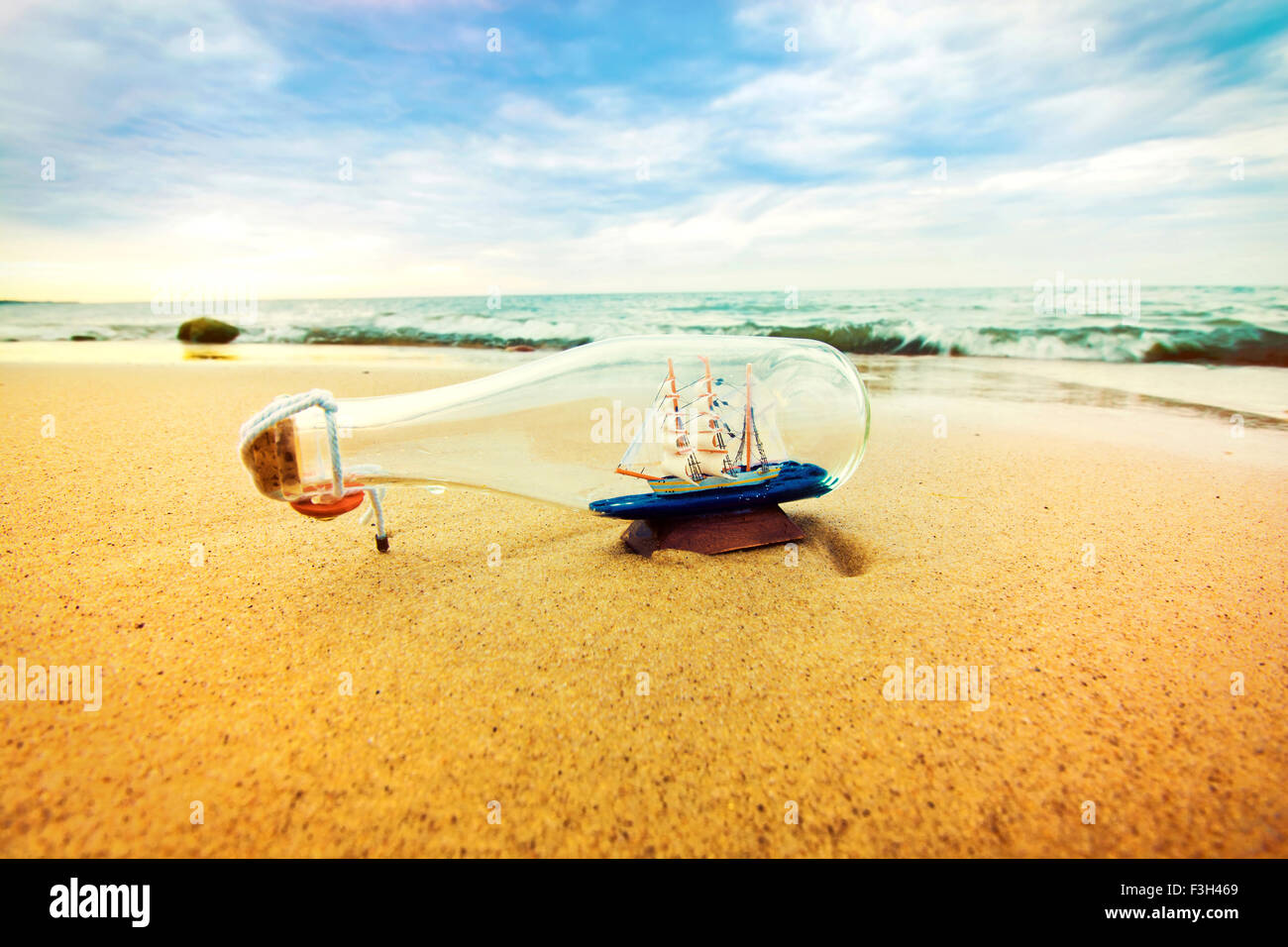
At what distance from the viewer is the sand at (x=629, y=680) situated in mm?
1013

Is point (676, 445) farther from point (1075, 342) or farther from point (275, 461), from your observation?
point (1075, 342)

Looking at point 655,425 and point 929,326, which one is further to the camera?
point 929,326

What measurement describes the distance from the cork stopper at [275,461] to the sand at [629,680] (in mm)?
343

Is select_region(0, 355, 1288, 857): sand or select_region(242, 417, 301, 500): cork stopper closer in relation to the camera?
select_region(0, 355, 1288, 857): sand

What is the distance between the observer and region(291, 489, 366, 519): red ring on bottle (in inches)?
63.1

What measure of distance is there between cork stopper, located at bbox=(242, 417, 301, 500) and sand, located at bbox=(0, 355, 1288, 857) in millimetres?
343

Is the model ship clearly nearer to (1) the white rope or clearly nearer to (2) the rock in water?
(1) the white rope

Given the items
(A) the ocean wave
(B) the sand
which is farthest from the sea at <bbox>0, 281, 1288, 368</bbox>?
(B) the sand

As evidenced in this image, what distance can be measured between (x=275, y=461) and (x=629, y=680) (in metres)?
1.07

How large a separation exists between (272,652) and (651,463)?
1.17 meters

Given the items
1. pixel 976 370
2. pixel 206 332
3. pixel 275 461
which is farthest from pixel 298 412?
pixel 206 332

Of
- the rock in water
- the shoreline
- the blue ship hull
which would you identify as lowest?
the blue ship hull

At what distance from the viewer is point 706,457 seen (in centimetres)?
191

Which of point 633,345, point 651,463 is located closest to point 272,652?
point 651,463
